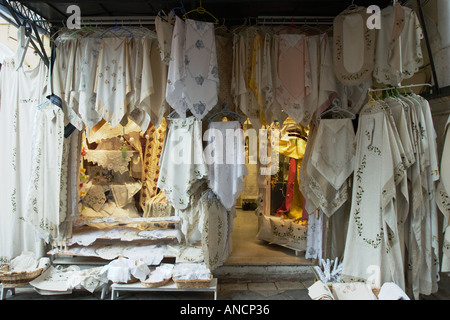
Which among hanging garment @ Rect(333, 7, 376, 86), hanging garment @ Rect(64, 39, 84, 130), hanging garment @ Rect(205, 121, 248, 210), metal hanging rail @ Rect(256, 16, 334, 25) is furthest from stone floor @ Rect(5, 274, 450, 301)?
metal hanging rail @ Rect(256, 16, 334, 25)

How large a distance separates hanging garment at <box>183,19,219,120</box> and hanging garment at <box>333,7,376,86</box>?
1094mm

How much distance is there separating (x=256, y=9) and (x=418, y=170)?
1.99 metres

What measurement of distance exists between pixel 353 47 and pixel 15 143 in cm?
335

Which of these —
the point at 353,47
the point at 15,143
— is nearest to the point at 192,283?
the point at 15,143

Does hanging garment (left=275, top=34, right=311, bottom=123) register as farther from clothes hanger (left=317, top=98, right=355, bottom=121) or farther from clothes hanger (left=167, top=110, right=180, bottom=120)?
clothes hanger (left=167, top=110, right=180, bottom=120)

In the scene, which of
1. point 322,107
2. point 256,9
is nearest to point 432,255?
point 322,107

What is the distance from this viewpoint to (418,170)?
2.23m

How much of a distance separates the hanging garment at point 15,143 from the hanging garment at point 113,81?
83cm

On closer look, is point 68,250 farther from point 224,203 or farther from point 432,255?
point 432,255

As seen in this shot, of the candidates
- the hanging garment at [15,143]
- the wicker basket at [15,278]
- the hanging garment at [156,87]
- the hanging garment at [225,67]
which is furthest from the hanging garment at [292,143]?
the wicker basket at [15,278]

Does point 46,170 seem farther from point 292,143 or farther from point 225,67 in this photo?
point 292,143

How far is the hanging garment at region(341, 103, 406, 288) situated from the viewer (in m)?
2.25

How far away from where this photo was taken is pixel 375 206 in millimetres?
2322

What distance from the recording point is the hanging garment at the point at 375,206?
2246 mm
